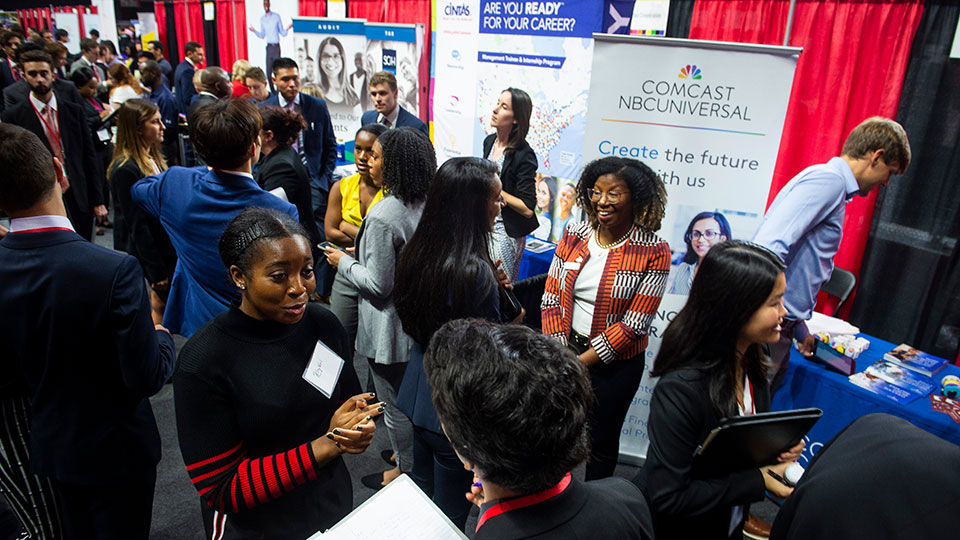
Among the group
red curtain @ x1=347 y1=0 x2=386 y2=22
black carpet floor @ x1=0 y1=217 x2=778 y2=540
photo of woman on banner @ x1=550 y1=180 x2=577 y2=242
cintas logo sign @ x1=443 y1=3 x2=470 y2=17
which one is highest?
Answer: red curtain @ x1=347 y1=0 x2=386 y2=22

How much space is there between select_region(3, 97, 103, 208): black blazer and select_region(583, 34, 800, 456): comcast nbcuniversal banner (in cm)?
387

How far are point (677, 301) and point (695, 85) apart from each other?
101cm

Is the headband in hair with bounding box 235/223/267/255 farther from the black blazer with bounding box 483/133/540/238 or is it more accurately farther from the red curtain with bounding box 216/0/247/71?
the red curtain with bounding box 216/0/247/71

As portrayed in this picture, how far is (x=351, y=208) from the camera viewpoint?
2.81 metres

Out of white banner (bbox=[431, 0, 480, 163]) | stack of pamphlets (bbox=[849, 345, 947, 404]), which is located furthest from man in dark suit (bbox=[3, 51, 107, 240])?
stack of pamphlets (bbox=[849, 345, 947, 404])

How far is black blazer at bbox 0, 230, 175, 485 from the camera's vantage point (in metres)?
1.37

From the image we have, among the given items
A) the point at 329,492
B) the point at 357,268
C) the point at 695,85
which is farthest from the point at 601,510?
the point at 695,85

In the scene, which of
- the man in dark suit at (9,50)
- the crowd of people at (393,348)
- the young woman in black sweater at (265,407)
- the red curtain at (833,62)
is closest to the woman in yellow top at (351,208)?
the crowd of people at (393,348)

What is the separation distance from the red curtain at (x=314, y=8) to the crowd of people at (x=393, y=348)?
233 inches

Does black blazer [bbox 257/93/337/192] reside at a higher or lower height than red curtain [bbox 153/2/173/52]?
lower

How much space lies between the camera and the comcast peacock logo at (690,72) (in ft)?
7.90

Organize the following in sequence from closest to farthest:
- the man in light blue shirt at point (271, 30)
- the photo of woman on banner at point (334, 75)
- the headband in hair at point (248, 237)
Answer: the headband in hair at point (248, 237) → the photo of woman on banner at point (334, 75) → the man in light blue shirt at point (271, 30)

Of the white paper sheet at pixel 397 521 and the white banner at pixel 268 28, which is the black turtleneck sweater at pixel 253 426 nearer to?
the white paper sheet at pixel 397 521

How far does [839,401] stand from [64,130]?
5.30 meters
